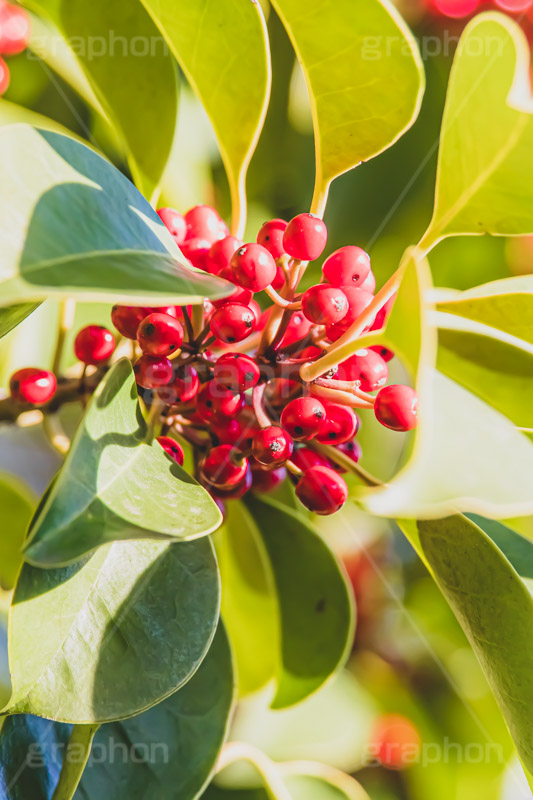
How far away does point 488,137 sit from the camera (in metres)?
0.69

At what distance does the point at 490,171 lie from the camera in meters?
0.71

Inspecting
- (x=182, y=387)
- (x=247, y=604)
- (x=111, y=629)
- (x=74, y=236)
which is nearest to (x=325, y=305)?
(x=182, y=387)

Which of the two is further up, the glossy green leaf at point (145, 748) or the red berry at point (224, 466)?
the red berry at point (224, 466)

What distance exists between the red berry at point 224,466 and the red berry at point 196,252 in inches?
8.0

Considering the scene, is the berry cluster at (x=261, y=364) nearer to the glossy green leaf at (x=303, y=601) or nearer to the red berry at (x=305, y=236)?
the red berry at (x=305, y=236)

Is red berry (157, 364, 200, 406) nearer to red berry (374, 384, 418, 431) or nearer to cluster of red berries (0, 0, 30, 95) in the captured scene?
red berry (374, 384, 418, 431)

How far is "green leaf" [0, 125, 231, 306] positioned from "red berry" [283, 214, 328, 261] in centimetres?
17

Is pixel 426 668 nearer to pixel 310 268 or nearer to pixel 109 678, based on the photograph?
pixel 310 268

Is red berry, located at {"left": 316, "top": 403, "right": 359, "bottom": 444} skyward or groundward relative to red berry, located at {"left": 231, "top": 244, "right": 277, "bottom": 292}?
groundward

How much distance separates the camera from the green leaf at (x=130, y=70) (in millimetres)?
872

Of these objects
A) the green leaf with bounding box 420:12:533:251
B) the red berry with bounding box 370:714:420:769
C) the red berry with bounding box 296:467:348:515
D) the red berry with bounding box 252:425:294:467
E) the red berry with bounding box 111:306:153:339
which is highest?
the green leaf with bounding box 420:12:533:251

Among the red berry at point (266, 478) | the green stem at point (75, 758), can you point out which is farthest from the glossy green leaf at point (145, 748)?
the red berry at point (266, 478)

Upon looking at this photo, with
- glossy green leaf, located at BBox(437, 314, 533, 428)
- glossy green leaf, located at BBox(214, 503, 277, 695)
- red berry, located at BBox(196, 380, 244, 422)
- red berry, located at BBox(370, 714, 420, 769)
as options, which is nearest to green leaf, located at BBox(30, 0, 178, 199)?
red berry, located at BBox(196, 380, 244, 422)

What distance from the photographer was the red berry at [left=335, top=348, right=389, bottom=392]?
755 mm
